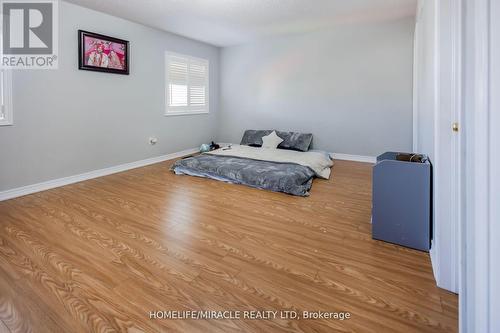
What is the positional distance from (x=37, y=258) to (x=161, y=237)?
82 centimetres

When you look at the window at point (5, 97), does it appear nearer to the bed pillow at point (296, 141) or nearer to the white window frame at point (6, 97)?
the white window frame at point (6, 97)

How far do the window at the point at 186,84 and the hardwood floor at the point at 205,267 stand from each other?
2982mm

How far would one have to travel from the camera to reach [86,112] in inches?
156

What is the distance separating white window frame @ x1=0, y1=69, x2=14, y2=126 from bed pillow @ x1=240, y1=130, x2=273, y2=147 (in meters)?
3.75

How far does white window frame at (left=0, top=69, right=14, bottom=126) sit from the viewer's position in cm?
314

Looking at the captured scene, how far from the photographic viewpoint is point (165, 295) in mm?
1527

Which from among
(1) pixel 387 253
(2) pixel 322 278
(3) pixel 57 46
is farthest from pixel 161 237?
(3) pixel 57 46

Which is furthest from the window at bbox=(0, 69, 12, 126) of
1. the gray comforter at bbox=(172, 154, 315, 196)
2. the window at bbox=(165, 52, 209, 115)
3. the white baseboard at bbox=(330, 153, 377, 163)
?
the white baseboard at bbox=(330, 153, 377, 163)

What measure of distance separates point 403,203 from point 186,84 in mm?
4876

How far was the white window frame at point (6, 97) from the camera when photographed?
3145 mm

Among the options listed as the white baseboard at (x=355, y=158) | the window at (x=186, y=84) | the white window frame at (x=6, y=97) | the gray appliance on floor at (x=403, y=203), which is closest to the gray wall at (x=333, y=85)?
the white baseboard at (x=355, y=158)

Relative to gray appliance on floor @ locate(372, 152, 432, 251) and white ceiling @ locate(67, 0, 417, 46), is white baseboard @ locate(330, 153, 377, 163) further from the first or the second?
gray appliance on floor @ locate(372, 152, 432, 251)

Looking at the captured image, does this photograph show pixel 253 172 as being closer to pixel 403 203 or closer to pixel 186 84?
pixel 403 203

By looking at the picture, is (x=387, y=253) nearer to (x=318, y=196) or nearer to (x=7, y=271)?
(x=318, y=196)
